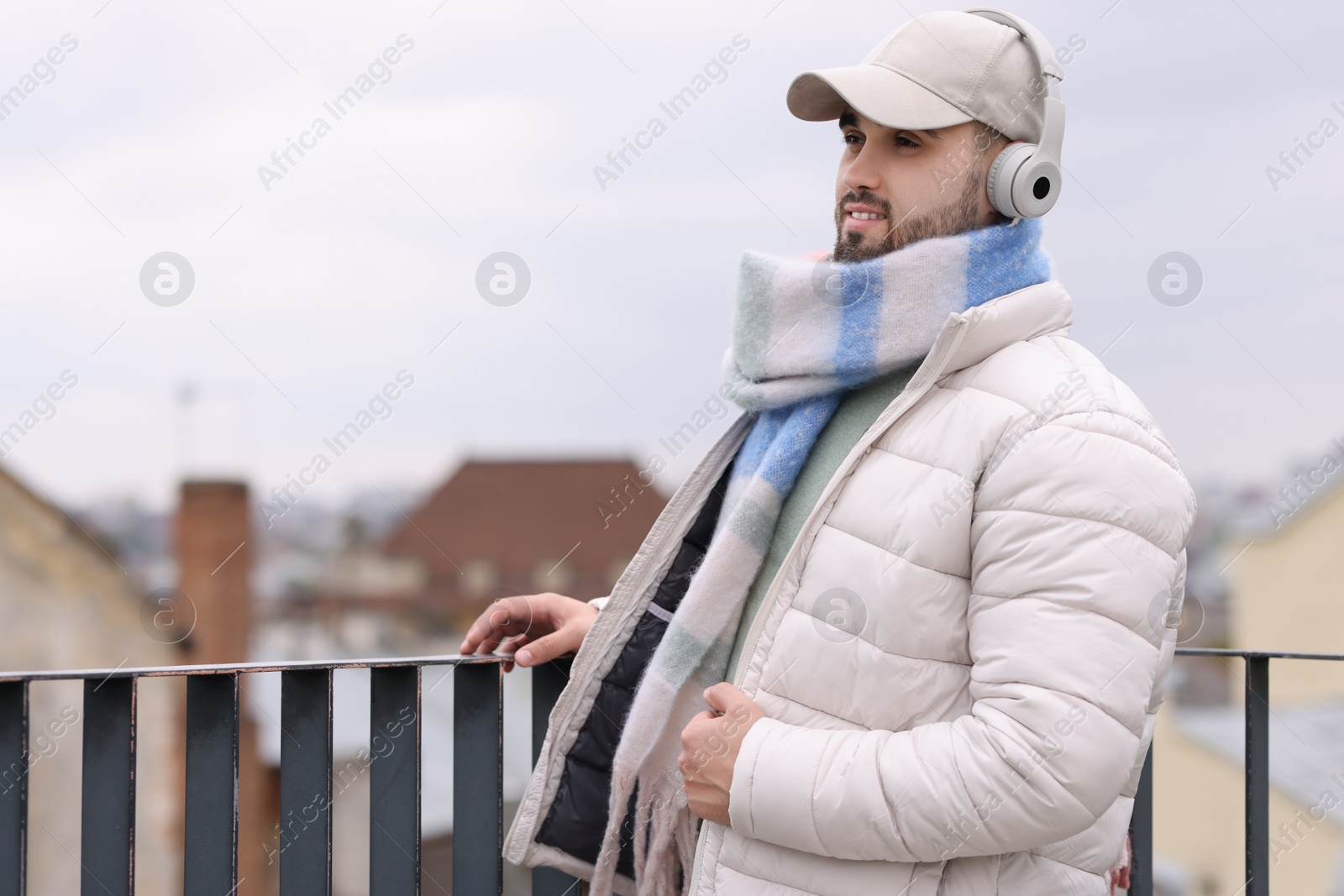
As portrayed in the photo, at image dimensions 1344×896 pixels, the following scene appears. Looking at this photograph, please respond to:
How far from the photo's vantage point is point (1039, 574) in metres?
1.02

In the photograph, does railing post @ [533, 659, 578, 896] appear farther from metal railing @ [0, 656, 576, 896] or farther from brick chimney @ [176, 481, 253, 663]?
brick chimney @ [176, 481, 253, 663]

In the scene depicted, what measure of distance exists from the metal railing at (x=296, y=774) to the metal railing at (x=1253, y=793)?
945 millimetres

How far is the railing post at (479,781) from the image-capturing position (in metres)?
1.60

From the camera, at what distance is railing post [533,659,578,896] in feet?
5.32

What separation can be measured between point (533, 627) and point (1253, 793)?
1287 millimetres

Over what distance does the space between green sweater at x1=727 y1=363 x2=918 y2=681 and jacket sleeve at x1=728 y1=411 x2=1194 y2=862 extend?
0.67ft

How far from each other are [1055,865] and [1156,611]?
318 mm

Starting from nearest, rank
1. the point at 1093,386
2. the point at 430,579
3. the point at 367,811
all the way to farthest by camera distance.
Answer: the point at 1093,386
the point at 367,811
the point at 430,579

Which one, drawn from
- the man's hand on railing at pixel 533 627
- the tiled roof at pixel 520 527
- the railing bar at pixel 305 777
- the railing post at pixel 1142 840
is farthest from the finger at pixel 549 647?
the tiled roof at pixel 520 527

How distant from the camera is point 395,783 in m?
1.59

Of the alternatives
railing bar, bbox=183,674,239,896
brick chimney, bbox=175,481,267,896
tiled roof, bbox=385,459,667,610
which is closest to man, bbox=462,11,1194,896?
railing bar, bbox=183,674,239,896

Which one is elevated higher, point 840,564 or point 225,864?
point 840,564

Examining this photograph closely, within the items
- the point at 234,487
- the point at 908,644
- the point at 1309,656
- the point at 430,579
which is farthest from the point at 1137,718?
the point at 430,579

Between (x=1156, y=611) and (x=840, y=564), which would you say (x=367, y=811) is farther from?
(x=1156, y=611)
